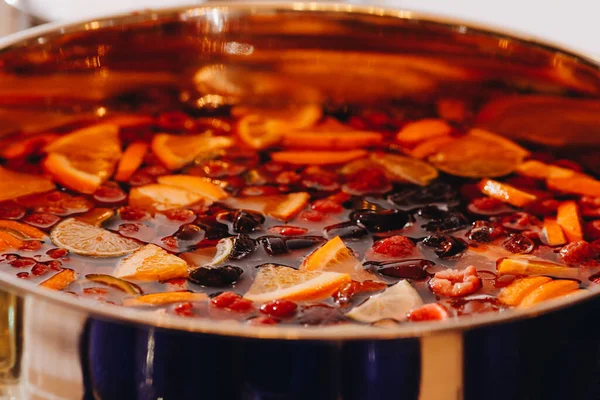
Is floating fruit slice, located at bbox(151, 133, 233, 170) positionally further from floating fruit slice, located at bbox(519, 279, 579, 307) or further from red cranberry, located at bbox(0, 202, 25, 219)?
floating fruit slice, located at bbox(519, 279, 579, 307)

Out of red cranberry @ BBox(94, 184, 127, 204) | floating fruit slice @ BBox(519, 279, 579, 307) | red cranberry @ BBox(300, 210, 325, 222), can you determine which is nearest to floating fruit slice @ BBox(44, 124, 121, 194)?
red cranberry @ BBox(94, 184, 127, 204)

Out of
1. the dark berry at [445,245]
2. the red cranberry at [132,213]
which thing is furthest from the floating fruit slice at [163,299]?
the dark berry at [445,245]

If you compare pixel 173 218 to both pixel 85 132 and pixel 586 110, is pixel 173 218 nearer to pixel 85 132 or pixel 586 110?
pixel 85 132

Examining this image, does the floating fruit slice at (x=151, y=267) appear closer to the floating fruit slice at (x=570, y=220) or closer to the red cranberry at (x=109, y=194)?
the red cranberry at (x=109, y=194)

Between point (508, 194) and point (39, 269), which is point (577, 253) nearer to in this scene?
point (508, 194)

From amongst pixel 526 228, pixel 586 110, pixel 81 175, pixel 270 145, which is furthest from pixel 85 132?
pixel 586 110
